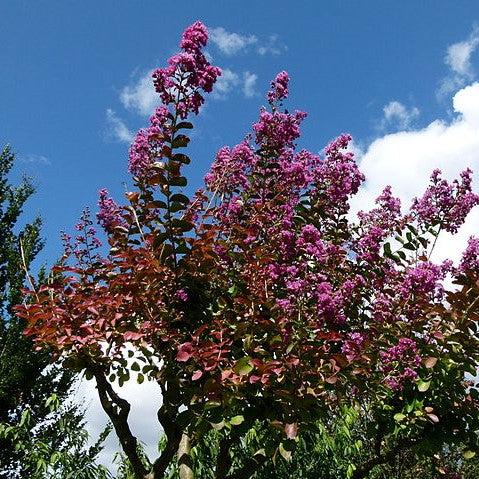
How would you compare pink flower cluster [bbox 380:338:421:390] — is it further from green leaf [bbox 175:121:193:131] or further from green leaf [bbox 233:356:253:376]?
green leaf [bbox 175:121:193:131]

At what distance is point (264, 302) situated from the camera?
11.5ft

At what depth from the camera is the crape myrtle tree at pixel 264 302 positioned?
337cm

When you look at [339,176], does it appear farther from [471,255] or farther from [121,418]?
[121,418]

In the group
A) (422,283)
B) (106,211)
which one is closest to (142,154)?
(106,211)

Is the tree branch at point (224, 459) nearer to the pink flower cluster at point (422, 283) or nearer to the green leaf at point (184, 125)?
the pink flower cluster at point (422, 283)

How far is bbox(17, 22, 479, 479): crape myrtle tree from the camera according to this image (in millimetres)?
3371

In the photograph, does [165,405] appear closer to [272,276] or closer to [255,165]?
[272,276]

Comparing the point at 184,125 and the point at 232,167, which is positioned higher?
the point at 232,167

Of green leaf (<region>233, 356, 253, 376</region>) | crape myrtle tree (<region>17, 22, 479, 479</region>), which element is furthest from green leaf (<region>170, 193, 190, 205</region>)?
green leaf (<region>233, 356, 253, 376</region>)

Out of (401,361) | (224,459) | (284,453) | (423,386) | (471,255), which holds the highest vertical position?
(471,255)

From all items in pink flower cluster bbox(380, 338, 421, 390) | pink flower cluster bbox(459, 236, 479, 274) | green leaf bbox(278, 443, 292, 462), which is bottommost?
green leaf bbox(278, 443, 292, 462)

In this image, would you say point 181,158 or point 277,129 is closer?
point 181,158

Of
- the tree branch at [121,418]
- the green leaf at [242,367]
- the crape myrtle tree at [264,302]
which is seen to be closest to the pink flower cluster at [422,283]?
the crape myrtle tree at [264,302]

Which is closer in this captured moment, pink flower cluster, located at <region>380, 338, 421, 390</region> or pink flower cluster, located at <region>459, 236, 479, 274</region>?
pink flower cluster, located at <region>380, 338, 421, 390</region>
